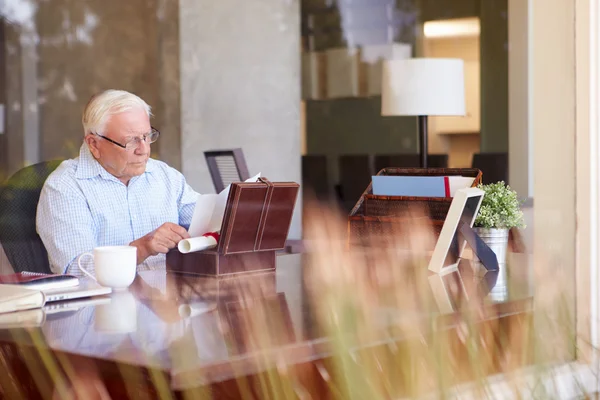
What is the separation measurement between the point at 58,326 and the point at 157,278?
1.91ft

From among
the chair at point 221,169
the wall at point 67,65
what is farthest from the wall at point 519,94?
the chair at point 221,169

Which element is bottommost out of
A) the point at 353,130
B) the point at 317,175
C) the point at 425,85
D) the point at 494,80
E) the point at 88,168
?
the point at 317,175

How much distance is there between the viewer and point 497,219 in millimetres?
2055

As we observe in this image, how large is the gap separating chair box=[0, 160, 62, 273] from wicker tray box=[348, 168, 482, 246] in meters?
0.84

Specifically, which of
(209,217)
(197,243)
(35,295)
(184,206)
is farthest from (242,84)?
(35,295)

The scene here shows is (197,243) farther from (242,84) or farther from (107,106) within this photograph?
(242,84)

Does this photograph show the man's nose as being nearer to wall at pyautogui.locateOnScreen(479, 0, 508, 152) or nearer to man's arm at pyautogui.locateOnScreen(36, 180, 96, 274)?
man's arm at pyautogui.locateOnScreen(36, 180, 96, 274)

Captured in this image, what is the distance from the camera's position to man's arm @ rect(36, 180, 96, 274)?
2234mm

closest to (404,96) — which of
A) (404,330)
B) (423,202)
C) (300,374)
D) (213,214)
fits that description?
(423,202)

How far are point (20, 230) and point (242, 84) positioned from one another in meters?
3.22

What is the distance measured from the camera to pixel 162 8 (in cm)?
A: 525

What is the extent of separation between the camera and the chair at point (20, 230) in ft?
7.54

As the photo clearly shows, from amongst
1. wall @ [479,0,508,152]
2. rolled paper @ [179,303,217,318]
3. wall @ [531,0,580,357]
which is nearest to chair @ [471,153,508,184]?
wall @ [479,0,508,152]

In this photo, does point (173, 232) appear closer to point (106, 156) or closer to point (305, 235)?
point (106, 156)
